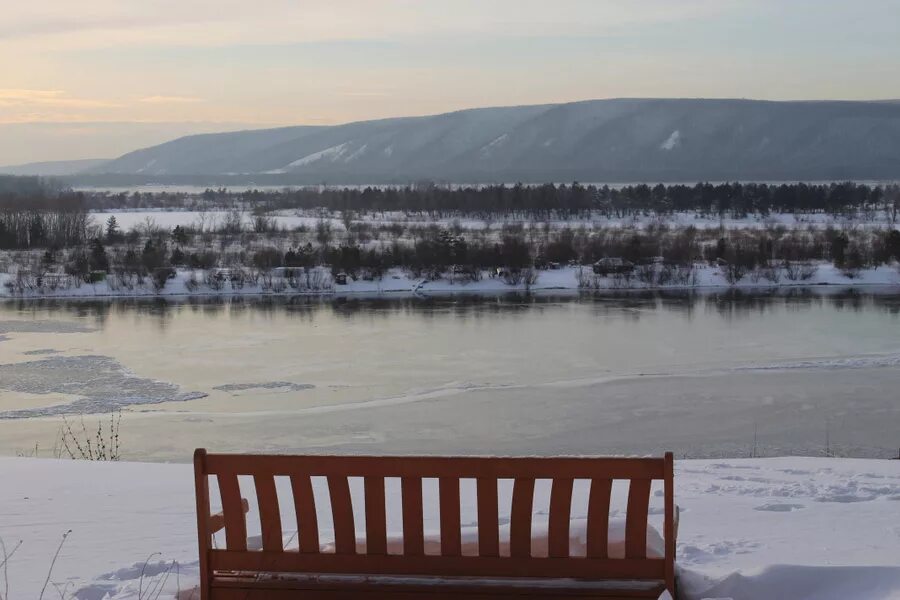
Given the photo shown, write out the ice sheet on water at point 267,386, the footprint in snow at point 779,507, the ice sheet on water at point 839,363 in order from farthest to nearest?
1. the ice sheet on water at point 839,363
2. the ice sheet on water at point 267,386
3. the footprint in snow at point 779,507

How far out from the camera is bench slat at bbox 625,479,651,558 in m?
2.69

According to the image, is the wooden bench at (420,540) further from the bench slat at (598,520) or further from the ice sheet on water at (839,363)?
the ice sheet on water at (839,363)

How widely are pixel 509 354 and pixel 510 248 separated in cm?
1937

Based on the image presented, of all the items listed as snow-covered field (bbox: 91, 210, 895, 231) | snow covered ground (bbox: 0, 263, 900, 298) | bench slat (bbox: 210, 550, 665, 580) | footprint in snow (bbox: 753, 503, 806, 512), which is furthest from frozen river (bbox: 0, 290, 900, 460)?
snow-covered field (bbox: 91, 210, 895, 231)

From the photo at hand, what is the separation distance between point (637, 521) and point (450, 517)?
499 mm

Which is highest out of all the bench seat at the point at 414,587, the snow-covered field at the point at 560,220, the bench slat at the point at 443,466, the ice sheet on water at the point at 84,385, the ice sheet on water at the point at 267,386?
the snow-covered field at the point at 560,220

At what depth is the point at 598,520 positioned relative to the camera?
2732 mm

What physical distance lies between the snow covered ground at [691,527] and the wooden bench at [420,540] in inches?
16.9

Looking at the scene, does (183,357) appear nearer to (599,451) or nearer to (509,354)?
(509,354)

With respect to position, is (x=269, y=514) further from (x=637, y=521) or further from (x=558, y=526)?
(x=637, y=521)

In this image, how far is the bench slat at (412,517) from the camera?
273cm

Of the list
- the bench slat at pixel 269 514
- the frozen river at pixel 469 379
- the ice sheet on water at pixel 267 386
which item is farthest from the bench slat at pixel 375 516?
the ice sheet on water at pixel 267 386

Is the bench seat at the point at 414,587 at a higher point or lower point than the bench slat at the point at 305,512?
lower

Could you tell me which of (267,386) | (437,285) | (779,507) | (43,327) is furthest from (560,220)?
(779,507)
